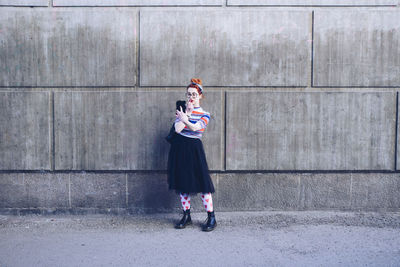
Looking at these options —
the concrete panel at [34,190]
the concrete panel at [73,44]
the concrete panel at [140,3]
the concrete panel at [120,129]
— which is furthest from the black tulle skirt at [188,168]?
the concrete panel at [140,3]

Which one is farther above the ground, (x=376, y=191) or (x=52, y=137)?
(x=52, y=137)

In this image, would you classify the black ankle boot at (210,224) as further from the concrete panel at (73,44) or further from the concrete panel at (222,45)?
the concrete panel at (73,44)

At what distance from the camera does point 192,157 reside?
4641mm

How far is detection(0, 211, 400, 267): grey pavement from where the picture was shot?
A: 3.79 meters

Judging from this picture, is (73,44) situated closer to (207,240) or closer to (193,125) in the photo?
(193,125)

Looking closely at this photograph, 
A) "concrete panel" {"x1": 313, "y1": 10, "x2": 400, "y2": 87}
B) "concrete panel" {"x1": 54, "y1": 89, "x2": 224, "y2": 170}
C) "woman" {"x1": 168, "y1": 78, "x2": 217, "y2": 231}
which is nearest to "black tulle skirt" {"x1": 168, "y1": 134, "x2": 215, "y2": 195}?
"woman" {"x1": 168, "y1": 78, "x2": 217, "y2": 231}

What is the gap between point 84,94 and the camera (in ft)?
17.4

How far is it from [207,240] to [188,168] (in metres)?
0.86

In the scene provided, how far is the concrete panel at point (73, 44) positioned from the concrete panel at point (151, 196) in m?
1.34

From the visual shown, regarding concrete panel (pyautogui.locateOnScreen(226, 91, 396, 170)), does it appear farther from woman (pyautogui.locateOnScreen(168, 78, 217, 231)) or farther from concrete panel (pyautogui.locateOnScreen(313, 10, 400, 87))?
woman (pyautogui.locateOnScreen(168, 78, 217, 231))

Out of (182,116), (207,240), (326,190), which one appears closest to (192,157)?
(182,116)

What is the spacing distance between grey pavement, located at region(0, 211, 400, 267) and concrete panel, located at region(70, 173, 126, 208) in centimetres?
18

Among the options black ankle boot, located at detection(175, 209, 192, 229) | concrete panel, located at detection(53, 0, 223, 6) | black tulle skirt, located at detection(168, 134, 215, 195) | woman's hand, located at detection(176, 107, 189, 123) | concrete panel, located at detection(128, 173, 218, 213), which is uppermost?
concrete panel, located at detection(53, 0, 223, 6)

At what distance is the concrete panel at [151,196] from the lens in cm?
536
